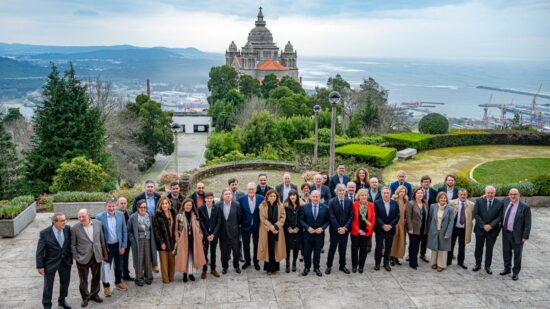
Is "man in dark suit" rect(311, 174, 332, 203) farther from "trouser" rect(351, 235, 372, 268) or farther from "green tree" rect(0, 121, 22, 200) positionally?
"green tree" rect(0, 121, 22, 200)

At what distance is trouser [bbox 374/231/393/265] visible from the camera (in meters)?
7.49

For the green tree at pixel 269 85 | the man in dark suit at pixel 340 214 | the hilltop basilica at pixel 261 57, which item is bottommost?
the man in dark suit at pixel 340 214

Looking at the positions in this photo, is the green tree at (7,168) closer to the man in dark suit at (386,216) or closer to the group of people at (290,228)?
the group of people at (290,228)

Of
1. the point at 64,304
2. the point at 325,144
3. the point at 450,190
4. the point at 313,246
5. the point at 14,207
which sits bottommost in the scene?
the point at 64,304

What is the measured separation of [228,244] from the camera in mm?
7418

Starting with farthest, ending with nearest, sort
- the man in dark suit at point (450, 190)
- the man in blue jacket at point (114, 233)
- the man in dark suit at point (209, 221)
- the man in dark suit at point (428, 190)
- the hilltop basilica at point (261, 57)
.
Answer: the hilltop basilica at point (261, 57) → the man in dark suit at point (450, 190) → the man in dark suit at point (428, 190) → the man in dark suit at point (209, 221) → the man in blue jacket at point (114, 233)

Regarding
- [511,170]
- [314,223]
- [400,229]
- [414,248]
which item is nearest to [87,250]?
[314,223]

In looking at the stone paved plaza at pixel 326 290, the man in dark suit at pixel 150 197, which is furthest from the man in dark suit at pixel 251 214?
the man in dark suit at pixel 150 197

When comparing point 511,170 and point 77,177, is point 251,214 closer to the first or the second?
point 77,177

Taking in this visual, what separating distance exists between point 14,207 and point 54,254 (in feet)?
13.6

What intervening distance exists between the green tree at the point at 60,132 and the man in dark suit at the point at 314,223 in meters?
14.8

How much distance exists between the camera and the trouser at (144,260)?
6.88 metres

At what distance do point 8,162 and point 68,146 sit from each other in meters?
5.15

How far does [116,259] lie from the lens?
22.4 feet
